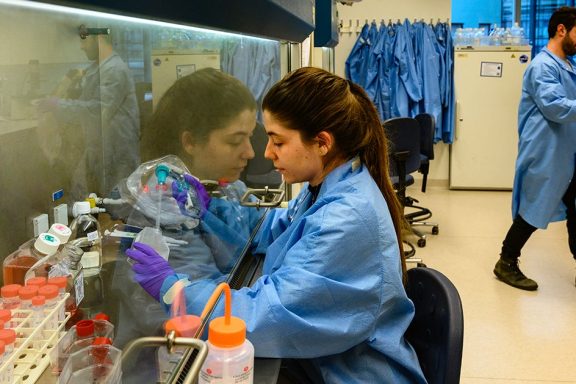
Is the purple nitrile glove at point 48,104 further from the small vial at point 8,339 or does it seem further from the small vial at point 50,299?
the small vial at point 8,339

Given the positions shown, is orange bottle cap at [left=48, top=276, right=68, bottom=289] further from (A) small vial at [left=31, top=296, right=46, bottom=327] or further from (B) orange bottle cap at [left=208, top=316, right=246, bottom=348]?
(B) orange bottle cap at [left=208, top=316, right=246, bottom=348]

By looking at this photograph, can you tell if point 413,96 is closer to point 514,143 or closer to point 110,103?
point 514,143

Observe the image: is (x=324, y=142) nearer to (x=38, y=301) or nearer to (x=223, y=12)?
(x=223, y=12)

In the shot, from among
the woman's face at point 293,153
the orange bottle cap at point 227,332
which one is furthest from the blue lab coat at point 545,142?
the orange bottle cap at point 227,332

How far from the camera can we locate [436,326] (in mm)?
1140

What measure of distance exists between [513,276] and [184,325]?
2.74m

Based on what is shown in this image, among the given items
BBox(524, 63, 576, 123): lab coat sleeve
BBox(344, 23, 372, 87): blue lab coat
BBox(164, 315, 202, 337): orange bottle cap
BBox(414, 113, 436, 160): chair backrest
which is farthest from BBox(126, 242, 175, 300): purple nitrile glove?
BBox(344, 23, 372, 87): blue lab coat

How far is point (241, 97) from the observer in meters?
1.69

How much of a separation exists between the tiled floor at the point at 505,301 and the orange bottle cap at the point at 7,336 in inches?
76.8

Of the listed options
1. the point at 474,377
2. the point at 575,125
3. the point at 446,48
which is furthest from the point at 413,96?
the point at 474,377

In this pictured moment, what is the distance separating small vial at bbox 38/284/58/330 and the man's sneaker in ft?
9.38

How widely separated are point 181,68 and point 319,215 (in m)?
0.52

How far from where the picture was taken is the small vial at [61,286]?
87 cm

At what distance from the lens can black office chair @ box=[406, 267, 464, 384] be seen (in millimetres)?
1052
